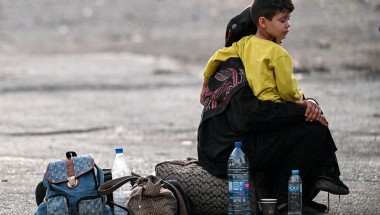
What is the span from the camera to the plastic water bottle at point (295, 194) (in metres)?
6.95

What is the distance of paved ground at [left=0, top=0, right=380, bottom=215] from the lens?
10586 mm

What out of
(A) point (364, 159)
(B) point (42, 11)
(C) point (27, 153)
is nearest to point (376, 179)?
(A) point (364, 159)

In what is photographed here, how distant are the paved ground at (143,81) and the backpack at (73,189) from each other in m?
0.94

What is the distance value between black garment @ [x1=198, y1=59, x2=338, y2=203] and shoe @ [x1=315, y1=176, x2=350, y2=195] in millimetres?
102

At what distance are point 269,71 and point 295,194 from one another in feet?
2.63

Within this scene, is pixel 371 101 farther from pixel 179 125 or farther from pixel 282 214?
pixel 282 214

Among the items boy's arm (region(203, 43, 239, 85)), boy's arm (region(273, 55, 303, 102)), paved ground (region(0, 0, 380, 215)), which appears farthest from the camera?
paved ground (region(0, 0, 380, 215))

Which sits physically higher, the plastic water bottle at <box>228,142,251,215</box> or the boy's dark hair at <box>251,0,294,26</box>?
the boy's dark hair at <box>251,0,294,26</box>

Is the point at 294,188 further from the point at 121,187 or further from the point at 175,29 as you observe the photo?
the point at 175,29

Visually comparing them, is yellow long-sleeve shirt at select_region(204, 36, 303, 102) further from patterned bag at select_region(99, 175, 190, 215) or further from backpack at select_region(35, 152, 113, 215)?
backpack at select_region(35, 152, 113, 215)

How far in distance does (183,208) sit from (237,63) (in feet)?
3.35

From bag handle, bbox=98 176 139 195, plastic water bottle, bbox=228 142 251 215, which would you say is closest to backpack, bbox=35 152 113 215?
bag handle, bbox=98 176 139 195

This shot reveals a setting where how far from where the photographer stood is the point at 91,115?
1486cm

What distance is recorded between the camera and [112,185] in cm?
695
